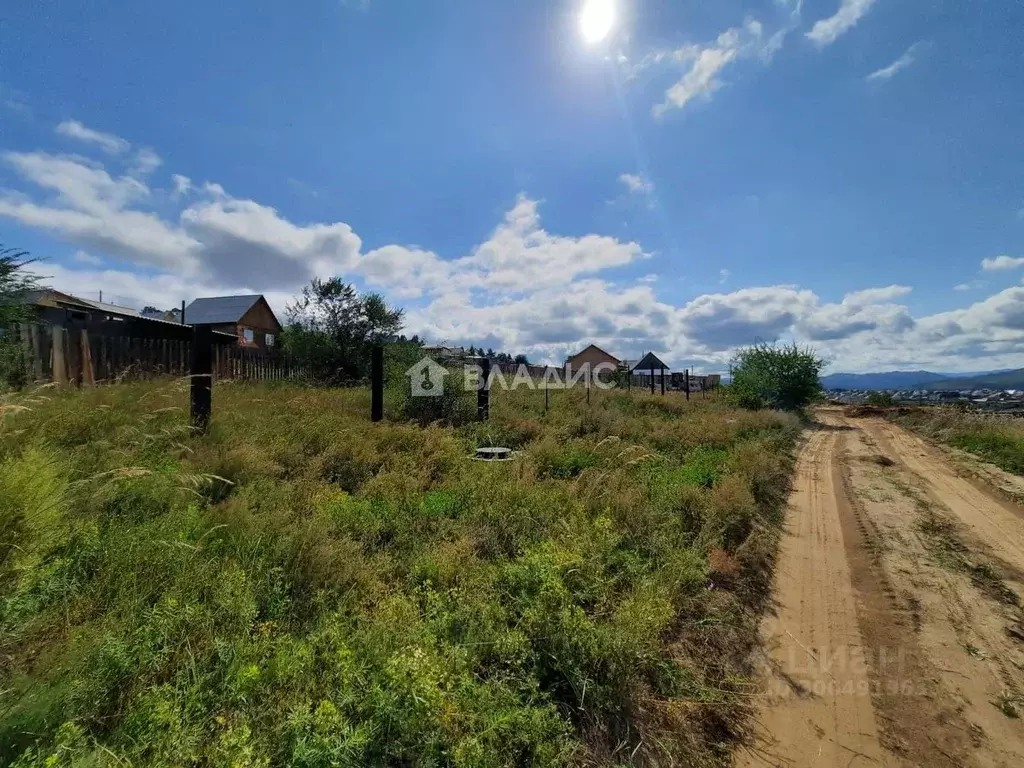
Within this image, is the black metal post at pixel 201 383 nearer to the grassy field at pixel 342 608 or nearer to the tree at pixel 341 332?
the grassy field at pixel 342 608

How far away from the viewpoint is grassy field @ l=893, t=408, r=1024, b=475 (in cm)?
979

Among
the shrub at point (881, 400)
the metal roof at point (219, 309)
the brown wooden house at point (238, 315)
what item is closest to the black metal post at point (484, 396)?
the brown wooden house at point (238, 315)

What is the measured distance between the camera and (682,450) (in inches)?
358

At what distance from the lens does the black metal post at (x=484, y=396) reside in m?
9.62

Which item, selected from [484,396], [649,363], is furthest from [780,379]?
[484,396]

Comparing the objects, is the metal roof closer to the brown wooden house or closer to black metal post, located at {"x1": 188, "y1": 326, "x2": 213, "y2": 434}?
the brown wooden house

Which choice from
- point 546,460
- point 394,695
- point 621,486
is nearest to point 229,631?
point 394,695

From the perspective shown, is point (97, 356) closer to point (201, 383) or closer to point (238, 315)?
point (201, 383)

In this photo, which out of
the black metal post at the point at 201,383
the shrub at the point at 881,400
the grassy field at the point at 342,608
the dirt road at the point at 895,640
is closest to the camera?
the grassy field at the point at 342,608

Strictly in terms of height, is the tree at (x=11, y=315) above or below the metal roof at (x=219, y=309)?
below

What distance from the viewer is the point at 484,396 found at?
9.82 metres

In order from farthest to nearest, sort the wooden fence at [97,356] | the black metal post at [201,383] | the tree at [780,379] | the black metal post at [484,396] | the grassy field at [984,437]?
the tree at [780,379] < the grassy field at [984,437] < the black metal post at [484,396] < the wooden fence at [97,356] < the black metal post at [201,383]

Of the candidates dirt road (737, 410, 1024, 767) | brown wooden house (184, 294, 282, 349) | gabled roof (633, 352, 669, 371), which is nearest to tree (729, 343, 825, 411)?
gabled roof (633, 352, 669, 371)

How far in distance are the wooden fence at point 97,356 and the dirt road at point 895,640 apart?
7.93 metres
